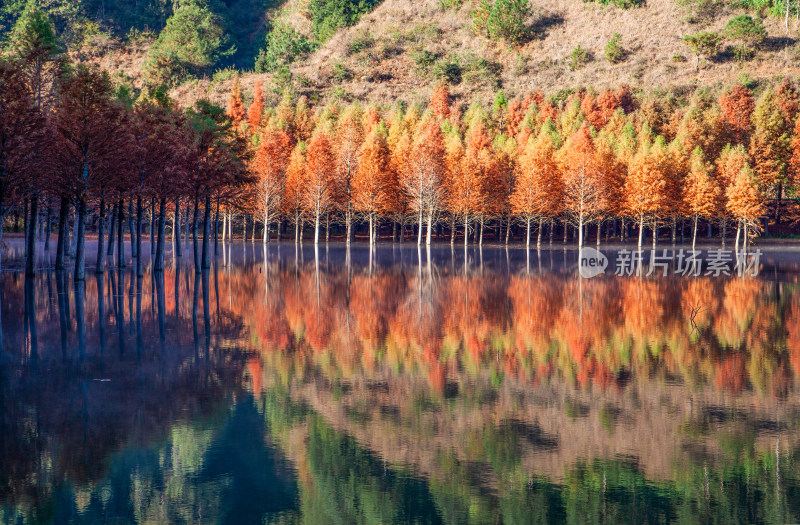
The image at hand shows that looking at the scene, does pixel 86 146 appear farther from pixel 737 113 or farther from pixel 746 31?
pixel 746 31

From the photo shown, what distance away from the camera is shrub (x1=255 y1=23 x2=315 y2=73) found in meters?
187

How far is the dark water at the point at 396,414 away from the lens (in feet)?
37.3

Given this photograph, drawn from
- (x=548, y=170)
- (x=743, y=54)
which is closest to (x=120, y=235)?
(x=548, y=170)

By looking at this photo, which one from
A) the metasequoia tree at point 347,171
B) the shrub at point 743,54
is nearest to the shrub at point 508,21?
the shrub at point 743,54

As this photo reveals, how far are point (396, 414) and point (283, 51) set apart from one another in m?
182

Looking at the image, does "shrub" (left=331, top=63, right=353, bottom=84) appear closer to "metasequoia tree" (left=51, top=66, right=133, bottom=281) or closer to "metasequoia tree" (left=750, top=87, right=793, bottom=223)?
"metasequoia tree" (left=750, top=87, right=793, bottom=223)

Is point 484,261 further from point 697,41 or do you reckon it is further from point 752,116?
point 697,41

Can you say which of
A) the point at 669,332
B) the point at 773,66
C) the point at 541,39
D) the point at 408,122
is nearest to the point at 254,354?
the point at 669,332

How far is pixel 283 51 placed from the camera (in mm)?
186625

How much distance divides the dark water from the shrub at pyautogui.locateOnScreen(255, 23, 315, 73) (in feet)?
537

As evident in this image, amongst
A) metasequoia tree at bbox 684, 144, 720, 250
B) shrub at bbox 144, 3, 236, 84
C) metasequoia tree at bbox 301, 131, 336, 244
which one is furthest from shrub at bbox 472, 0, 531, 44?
metasequoia tree at bbox 301, 131, 336, 244

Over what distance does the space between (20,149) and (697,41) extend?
A: 465 feet

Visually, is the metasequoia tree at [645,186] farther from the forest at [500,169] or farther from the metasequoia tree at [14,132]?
the metasequoia tree at [14,132]

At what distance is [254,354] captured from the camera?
71.5 ft
